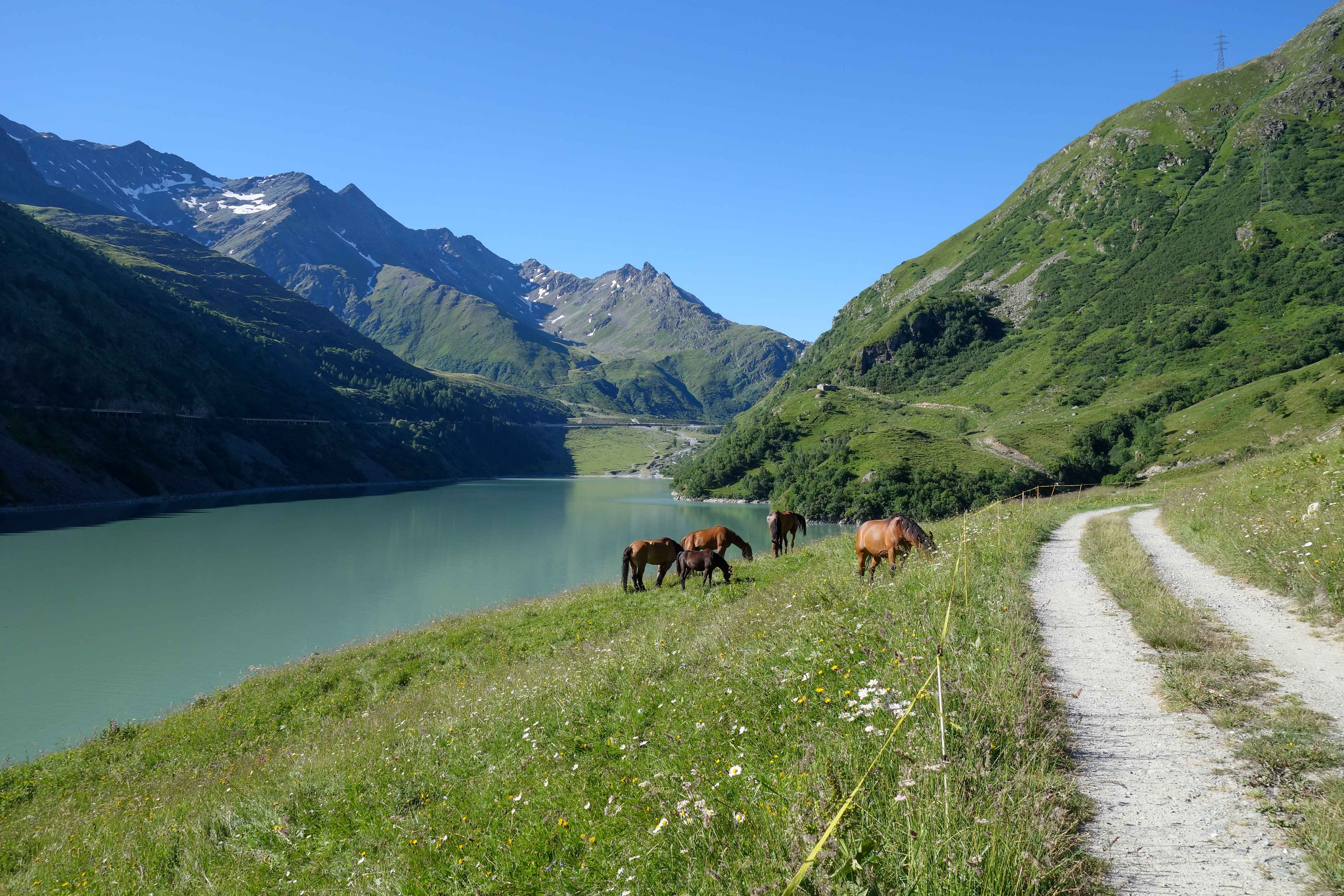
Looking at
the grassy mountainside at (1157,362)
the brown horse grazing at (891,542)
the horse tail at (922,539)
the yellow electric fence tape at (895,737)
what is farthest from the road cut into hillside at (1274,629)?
the grassy mountainside at (1157,362)


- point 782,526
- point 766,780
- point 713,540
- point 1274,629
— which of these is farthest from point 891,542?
point 782,526

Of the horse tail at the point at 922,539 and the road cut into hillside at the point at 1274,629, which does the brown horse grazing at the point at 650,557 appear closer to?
the horse tail at the point at 922,539

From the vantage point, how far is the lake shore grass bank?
4.65 m

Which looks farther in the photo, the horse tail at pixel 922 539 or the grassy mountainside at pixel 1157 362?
the grassy mountainside at pixel 1157 362

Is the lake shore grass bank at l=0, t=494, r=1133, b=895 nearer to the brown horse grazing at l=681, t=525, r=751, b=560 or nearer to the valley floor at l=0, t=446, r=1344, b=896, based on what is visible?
the valley floor at l=0, t=446, r=1344, b=896

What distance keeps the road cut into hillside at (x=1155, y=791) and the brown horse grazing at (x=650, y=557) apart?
18000 mm

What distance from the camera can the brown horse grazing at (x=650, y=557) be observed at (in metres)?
26.0

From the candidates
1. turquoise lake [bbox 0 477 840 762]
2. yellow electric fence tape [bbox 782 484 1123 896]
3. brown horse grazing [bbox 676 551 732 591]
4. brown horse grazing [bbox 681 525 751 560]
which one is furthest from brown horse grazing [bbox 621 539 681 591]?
yellow electric fence tape [bbox 782 484 1123 896]

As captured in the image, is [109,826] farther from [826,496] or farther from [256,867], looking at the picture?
[826,496]

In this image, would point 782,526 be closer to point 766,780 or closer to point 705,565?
point 705,565

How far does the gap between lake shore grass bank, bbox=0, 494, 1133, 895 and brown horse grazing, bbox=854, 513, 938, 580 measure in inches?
29.7

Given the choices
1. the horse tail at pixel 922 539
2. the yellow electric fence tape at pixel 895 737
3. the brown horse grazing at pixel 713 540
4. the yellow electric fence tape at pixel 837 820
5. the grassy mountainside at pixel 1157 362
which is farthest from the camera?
the grassy mountainside at pixel 1157 362

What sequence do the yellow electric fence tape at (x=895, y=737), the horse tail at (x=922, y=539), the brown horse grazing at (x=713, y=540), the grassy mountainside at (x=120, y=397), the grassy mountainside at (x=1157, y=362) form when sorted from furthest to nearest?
the grassy mountainside at (x=1157, y=362) → the grassy mountainside at (x=120, y=397) → the brown horse grazing at (x=713, y=540) → the horse tail at (x=922, y=539) → the yellow electric fence tape at (x=895, y=737)

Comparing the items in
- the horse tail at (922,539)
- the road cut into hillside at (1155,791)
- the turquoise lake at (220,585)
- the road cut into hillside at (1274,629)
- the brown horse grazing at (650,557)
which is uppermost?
the horse tail at (922,539)
